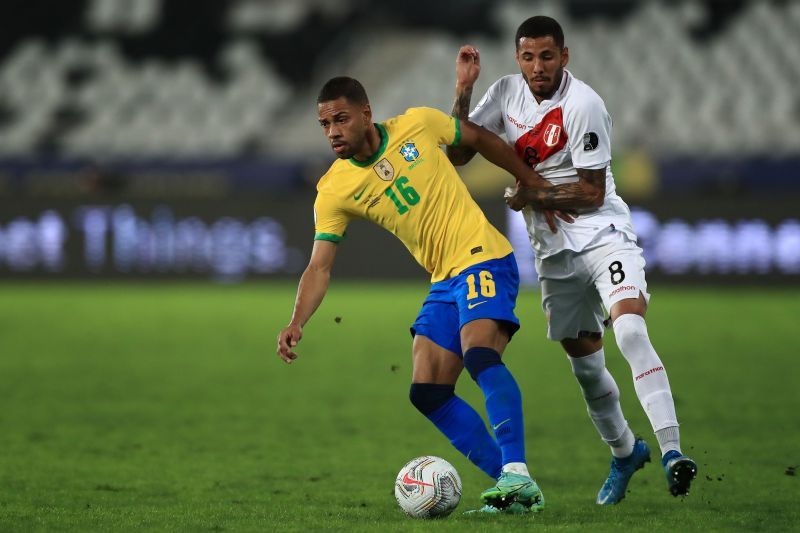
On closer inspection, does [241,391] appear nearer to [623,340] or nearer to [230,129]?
[623,340]

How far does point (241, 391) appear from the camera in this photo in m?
10.7

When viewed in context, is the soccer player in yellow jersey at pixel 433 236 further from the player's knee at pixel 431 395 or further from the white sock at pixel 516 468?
the white sock at pixel 516 468

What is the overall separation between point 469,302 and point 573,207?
2.64 ft

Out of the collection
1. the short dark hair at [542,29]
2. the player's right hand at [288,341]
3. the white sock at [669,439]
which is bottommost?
the white sock at [669,439]

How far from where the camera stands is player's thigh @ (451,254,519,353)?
5.73 meters

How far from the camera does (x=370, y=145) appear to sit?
5953mm

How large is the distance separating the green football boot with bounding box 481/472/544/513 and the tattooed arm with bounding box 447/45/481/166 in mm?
1706

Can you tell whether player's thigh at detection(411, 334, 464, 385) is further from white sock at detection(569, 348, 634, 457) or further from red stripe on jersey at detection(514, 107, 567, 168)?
red stripe on jersey at detection(514, 107, 567, 168)

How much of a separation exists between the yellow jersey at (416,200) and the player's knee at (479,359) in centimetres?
46

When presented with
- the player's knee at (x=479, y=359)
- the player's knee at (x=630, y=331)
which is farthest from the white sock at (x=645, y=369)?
the player's knee at (x=479, y=359)

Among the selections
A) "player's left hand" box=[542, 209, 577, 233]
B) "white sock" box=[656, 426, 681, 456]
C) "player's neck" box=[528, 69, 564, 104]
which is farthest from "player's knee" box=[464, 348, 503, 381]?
"player's neck" box=[528, 69, 564, 104]

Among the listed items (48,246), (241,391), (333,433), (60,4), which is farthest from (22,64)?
(333,433)

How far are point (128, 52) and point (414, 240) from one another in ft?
78.9

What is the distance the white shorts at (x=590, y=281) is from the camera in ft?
19.7
